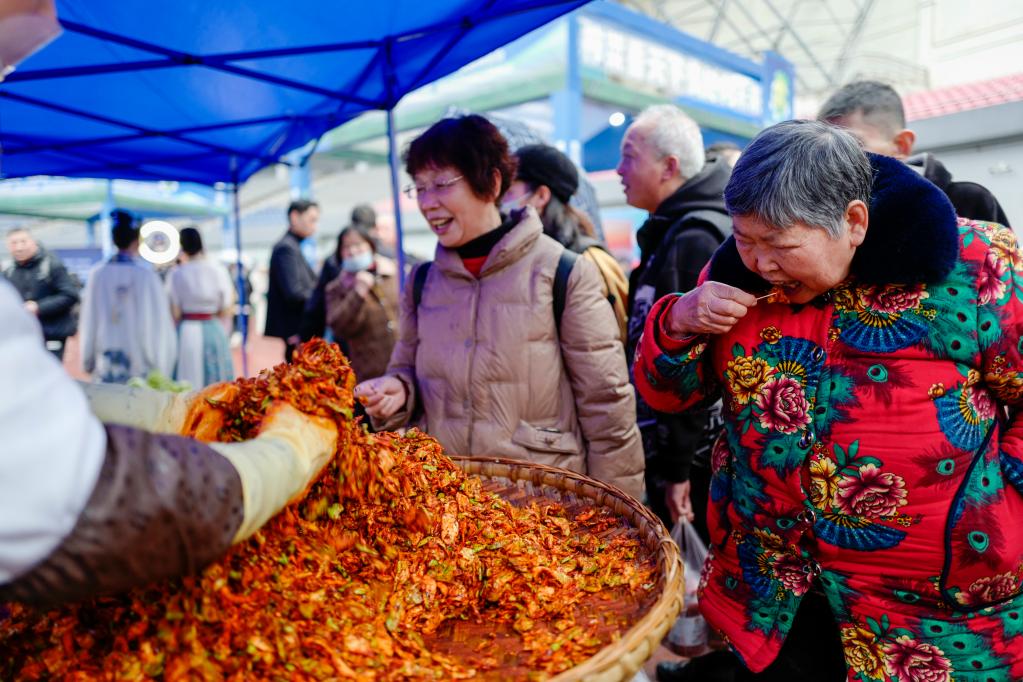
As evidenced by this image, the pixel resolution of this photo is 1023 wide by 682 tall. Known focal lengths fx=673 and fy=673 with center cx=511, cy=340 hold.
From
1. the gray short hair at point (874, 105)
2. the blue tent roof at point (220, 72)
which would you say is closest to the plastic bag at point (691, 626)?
the gray short hair at point (874, 105)

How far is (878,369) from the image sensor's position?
4.46 feet

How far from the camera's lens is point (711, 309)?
1.44 meters

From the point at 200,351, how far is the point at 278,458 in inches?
224

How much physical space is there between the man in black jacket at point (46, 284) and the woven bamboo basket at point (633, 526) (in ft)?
20.4

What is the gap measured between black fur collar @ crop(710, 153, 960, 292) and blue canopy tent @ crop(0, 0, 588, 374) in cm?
124

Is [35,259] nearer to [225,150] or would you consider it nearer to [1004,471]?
[225,150]

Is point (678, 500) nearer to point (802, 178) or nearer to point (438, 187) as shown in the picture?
point (438, 187)

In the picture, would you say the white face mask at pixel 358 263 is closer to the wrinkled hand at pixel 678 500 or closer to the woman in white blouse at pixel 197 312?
the woman in white blouse at pixel 197 312

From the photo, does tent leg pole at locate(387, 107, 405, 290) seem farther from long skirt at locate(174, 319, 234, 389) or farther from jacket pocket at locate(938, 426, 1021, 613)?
long skirt at locate(174, 319, 234, 389)

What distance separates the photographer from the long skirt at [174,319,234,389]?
593 centimetres

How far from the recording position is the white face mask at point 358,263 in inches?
172

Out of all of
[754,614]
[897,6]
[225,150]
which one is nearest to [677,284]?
[754,614]

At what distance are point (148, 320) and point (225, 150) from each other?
5.83ft

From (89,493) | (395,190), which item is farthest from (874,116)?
(89,493)
